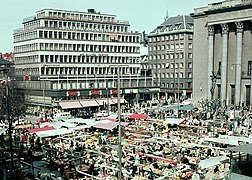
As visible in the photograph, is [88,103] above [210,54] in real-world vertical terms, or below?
below

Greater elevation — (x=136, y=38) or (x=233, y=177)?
(x=136, y=38)

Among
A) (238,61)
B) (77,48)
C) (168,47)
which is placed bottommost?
(238,61)

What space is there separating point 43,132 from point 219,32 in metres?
46.1

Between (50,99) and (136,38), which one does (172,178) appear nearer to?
(50,99)

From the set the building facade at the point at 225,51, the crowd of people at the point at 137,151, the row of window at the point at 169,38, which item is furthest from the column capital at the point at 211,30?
the crowd of people at the point at 137,151

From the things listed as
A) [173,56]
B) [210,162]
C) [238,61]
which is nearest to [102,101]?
[173,56]

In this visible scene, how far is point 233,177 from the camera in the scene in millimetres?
17062

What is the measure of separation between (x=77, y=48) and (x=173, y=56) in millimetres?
26648

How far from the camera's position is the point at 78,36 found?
243 ft

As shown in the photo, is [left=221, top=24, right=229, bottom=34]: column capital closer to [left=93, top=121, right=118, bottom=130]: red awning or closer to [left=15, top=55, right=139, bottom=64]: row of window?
[left=15, top=55, right=139, bottom=64]: row of window

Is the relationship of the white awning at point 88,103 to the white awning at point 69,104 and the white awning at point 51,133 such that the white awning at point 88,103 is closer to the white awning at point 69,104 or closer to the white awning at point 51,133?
the white awning at point 69,104

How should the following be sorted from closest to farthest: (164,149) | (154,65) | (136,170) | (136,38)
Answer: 1. (136,170)
2. (164,149)
3. (136,38)
4. (154,65)

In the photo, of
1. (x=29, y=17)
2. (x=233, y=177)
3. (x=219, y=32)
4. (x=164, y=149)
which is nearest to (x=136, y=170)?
(x=164, y=149)

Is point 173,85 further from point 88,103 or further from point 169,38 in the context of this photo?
point 88,103
